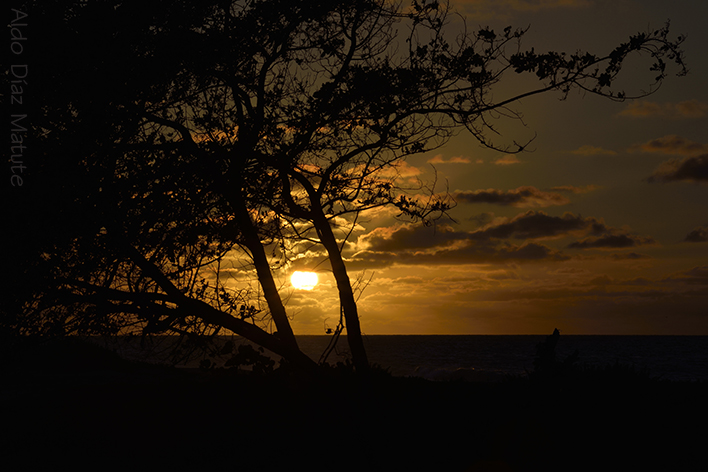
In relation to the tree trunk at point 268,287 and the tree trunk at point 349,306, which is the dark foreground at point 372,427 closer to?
the tree trunk at point 349,306

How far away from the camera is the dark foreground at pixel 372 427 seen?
7.72 m

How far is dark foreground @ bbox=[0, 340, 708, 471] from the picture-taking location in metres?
7.72

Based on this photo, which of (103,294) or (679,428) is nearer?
(103,294)

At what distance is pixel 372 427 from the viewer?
27.8ft

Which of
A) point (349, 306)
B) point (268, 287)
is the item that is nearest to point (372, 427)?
point (349, 306)

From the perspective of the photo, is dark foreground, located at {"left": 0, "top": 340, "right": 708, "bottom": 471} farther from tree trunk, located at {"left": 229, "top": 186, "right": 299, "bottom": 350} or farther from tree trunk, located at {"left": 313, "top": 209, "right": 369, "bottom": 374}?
tree trunk, located at {"left": 229, "top": 186, "right": 299, "bottom": 350}

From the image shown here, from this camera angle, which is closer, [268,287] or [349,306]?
[268,287]

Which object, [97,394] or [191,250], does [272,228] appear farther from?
[97,394]

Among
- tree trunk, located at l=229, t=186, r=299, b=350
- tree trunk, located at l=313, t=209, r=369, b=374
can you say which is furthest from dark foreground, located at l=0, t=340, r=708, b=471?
tree trunk, located at l=229, t=186, r=299, b=350

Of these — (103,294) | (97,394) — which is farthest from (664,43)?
(97,394)

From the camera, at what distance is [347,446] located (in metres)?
Answer: 8.17

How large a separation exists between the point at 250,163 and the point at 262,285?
2.35 metres

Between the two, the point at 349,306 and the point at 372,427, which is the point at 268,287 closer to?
the point at 349,306

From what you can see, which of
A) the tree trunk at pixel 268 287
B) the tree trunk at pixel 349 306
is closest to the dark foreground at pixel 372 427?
the tree trunk at pixel 349 306
